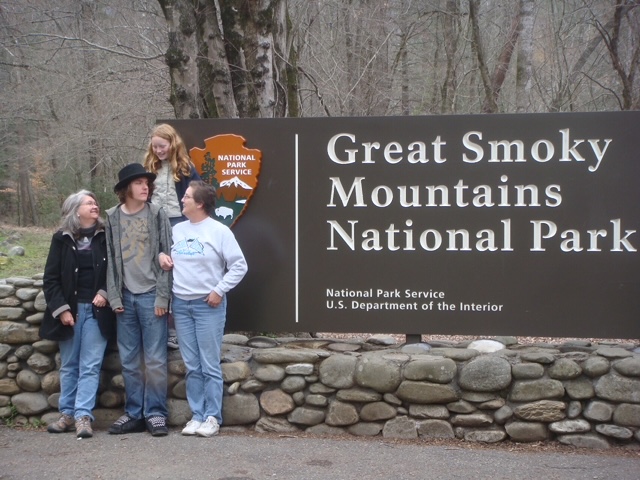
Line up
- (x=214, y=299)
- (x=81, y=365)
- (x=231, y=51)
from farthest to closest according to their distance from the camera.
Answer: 1. (x=231, y=51)
2. (x=81, y=365)
3. (x=214, y=299)

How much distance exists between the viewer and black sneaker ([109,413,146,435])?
5.67 meters

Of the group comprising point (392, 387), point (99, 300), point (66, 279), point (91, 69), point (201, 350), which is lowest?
point (392, 387)

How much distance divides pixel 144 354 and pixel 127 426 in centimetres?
55

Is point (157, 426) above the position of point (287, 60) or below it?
below

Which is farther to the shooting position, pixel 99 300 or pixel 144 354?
pixel 144 354

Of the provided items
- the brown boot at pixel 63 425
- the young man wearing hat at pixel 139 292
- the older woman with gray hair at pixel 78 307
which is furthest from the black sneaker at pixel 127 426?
the brown boot at pixel 63 425

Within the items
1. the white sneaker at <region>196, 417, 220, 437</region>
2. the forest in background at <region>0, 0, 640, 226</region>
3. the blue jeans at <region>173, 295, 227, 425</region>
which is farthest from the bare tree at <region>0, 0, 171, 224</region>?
the white sneaker at <region>196, 417, 220, 437</region>

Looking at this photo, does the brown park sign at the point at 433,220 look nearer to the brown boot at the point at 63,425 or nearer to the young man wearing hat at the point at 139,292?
the young man wearing hat at the point at 139,292

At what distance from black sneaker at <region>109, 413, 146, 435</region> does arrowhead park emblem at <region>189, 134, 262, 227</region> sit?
1.69m

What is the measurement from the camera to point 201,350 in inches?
220

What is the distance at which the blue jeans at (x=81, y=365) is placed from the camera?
568 cm

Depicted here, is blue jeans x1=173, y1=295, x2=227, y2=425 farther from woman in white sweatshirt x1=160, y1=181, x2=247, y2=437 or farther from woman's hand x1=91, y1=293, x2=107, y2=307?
woman's hand x1=91, y1=293, x2=107, y2=307

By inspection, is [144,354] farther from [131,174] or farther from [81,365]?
[131,174]

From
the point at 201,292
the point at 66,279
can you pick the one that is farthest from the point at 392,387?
the point at 66,279
